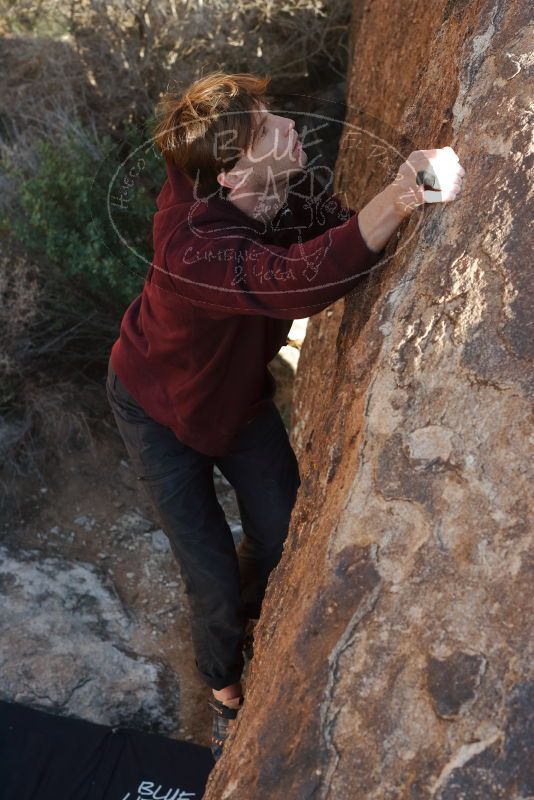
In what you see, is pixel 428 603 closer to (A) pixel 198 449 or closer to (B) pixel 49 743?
(A) pixel 198 449

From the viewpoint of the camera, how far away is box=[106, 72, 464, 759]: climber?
175 cm

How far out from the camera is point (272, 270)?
5.69 ft

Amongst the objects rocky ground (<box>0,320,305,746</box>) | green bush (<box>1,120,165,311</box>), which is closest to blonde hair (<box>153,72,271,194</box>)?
green bush (<box>1,120,165,311</box>)

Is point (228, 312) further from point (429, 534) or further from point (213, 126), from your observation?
point (429, 534)

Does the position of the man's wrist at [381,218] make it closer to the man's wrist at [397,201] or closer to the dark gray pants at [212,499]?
the man's wrist at [397,201]

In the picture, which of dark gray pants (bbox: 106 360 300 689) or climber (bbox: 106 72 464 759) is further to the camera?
dark gray pants (bbox: 106 360 300 689)

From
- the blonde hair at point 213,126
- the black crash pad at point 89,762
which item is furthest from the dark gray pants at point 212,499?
the blonde hair at point 213,126

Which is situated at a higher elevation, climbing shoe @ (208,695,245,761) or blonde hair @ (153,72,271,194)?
blonde hair @ (153,72,271,194)

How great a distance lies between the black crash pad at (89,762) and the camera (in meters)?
2.78

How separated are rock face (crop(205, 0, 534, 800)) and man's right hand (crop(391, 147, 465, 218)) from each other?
24 mm

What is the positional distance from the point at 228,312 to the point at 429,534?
2.09 ft

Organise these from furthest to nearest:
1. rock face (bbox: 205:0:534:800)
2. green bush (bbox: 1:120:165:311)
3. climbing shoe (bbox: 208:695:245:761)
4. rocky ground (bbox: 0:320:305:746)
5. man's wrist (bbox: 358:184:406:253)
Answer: green bush (bbox: 1:120:165:311)
rocky ground (bbox: 0:320:305:746)
climbing shoe (bbox: 208:695:245:761)
man's wrist (bbox: 358:184:406:253)
rock face (bbox: 205:0:534:800)

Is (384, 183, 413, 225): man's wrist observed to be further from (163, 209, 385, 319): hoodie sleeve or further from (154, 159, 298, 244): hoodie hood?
(154, 159, 298, 244): hoodie hood

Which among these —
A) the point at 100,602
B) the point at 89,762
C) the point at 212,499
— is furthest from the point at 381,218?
the point at 100,602
